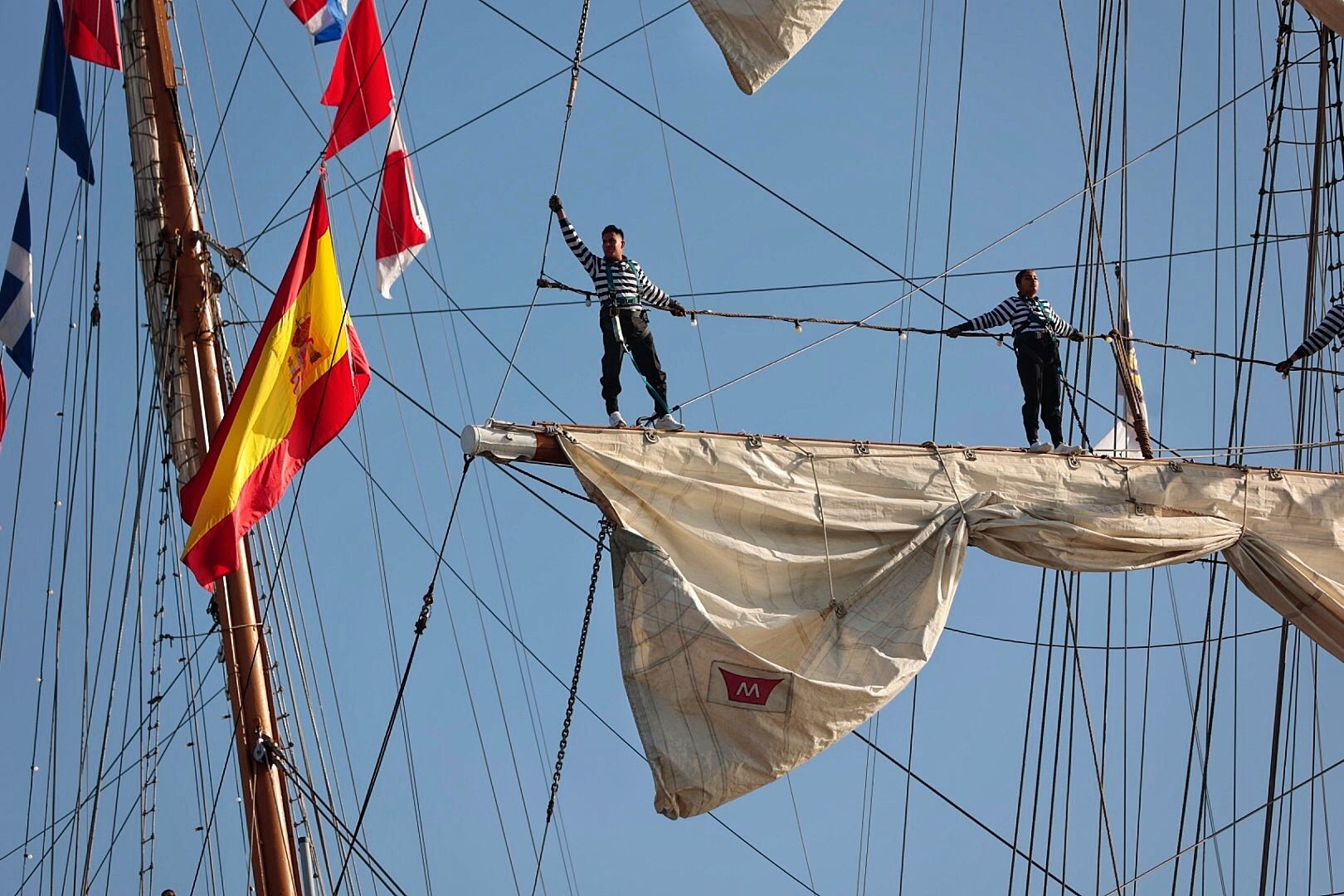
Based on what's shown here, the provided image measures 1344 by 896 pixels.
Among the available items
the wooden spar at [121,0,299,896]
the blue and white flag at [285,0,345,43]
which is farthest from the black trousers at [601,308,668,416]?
the blue and white flag at [285,0,345,43]

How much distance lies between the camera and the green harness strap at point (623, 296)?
2105 cm

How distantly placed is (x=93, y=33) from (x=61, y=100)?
0.85 meters

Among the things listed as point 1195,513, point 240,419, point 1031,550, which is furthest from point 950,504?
point 240,419

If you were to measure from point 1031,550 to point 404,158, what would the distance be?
8113mm

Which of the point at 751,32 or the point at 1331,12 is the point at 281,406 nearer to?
the point at 751,32

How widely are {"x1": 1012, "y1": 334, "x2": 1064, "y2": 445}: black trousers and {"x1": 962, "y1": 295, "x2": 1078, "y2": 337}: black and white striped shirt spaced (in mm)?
70

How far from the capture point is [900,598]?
21891 mm

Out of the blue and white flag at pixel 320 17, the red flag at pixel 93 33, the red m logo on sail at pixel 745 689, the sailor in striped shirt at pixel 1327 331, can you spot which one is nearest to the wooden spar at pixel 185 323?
the red flag at pixel 93 33

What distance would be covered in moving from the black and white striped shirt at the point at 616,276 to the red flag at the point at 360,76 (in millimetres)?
5827

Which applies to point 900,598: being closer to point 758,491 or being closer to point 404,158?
point 758,491

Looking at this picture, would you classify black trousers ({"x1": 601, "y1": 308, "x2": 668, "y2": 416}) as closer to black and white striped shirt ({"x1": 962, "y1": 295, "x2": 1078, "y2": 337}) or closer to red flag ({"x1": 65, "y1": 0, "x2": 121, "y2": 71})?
black and white striped shirt ({"x1": 962, "y1": 295, "x2": 1078, "y2": 337})

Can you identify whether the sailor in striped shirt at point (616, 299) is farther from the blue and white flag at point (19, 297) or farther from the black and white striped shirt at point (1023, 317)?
the blue and white flag at point (19, 297)

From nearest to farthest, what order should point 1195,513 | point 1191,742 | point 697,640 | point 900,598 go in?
point 697,640 → point 900,598 → point 1195,513 → point 1191,742

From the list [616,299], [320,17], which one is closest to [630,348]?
[616,299]
